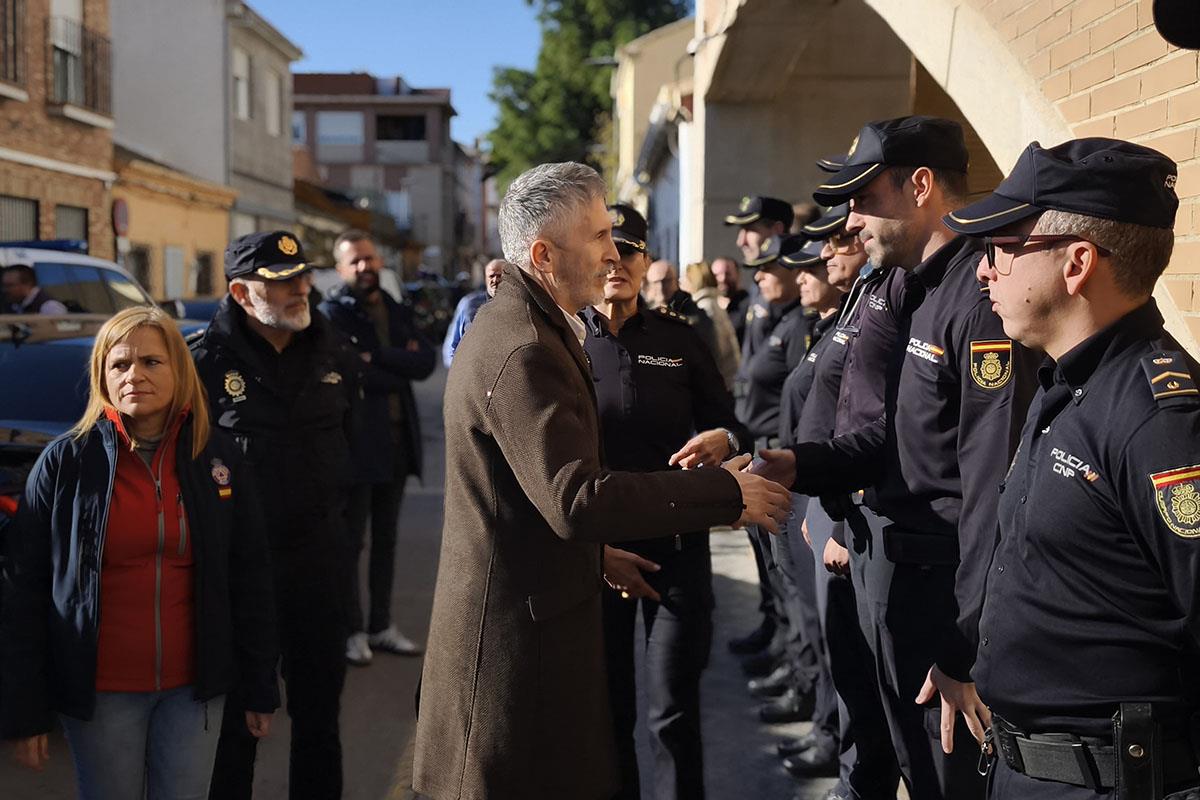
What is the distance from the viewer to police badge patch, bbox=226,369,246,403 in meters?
3.91

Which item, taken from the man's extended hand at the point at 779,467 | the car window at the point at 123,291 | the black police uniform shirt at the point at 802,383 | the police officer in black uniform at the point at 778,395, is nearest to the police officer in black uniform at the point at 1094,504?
the man's extended hand at the point at 779,467

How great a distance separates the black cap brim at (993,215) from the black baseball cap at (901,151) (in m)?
0.98

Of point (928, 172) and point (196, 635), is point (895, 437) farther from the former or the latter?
point (196, 635)

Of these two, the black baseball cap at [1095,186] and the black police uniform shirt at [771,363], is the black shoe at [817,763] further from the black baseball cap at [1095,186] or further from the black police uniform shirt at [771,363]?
the black baseball cap at [1095,186]

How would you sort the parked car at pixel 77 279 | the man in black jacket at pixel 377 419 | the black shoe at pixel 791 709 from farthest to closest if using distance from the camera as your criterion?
the parked car at pixel 77 279, the man in black jacket at pixel 377 419, the black shoe at pixel 791 709

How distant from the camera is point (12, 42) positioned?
16.7m

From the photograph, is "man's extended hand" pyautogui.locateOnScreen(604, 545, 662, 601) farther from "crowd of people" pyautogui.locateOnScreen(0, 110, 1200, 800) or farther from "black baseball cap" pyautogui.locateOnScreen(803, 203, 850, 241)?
"black baseball cap" pyautogui.locateOnScreen(803, 203, 850, 241)

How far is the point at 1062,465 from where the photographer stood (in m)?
2.01

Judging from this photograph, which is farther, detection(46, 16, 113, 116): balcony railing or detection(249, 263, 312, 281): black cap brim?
detection(46, 16, 113, 116): balcony railing

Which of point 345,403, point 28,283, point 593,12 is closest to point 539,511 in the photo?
point 345,403

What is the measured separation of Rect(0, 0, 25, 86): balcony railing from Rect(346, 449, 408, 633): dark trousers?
13610mm

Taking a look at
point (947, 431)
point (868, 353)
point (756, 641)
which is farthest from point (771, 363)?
point (947, 431)

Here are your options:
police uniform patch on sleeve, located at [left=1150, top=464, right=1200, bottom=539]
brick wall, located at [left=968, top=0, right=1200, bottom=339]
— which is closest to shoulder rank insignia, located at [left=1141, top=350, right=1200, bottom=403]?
police uniform patch on sleeve, located at [left=1150, top=464, right=1200, bottom=539]

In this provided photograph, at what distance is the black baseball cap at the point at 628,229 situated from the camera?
14.0 ft
